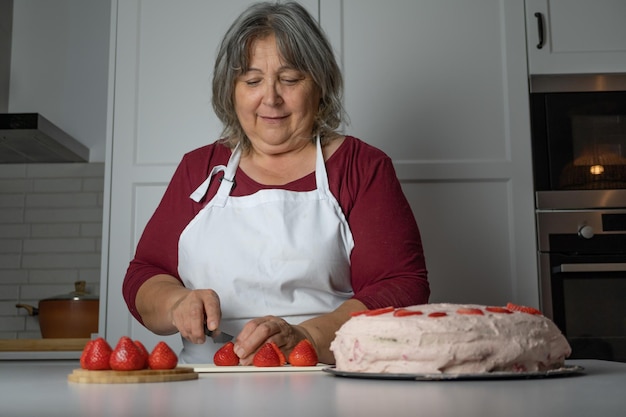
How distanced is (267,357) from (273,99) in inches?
27.2

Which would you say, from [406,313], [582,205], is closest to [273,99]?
[406,313]

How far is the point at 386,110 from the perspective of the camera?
2385 millimetres

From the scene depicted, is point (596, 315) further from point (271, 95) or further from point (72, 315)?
point (72, 315)

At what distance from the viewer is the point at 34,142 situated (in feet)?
9.09

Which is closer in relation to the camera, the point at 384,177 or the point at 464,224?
the point at 384,177

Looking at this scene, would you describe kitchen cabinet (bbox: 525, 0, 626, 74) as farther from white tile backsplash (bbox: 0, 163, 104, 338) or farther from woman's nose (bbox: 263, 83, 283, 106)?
white tile backsplash (bbox: 0, 163, 104, 338)

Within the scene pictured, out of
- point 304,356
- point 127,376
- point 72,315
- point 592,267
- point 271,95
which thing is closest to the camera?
point 127,376

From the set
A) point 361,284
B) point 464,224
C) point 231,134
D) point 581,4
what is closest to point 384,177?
point 361,284

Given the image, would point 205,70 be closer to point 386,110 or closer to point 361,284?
point 386,110

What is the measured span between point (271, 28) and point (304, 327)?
0.66 m

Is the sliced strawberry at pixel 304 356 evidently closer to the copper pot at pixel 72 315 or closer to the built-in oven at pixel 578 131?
the built-in oven at pixel 578 131

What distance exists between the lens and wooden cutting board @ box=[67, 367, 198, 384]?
0.81 metres

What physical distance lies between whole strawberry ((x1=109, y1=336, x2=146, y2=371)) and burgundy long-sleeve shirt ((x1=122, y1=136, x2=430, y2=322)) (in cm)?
58

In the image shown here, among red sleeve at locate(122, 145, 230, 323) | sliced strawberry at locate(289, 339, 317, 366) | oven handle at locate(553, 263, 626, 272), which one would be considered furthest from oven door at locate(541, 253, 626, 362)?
sliced strawberry at locate(289, 339, 317, 366)
